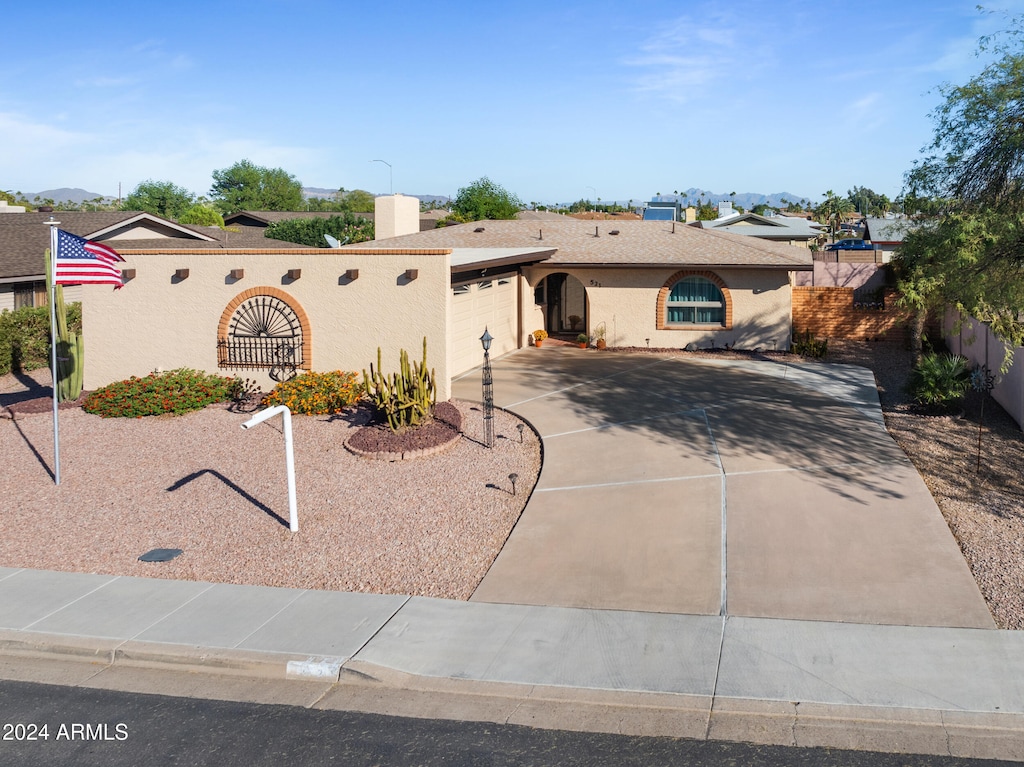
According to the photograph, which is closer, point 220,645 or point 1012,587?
point 220,645

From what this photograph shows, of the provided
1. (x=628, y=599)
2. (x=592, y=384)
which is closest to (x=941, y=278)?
(x=592, y=384)

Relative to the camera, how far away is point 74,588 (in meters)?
9.84

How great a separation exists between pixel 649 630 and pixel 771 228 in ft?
175

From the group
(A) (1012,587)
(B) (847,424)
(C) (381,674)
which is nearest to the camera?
(C) (381,674)

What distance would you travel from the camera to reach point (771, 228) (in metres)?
58.3

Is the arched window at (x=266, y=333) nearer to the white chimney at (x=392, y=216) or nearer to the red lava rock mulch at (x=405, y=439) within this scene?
the red lava rock mulch at (x=405, y=439)

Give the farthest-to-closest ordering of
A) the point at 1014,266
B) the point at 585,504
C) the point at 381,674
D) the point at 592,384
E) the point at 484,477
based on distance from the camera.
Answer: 1. the point at 592,384
2. the point at 1014,266
3. the point at 484,477
4. the point at 585,504
5. the point at 381,674

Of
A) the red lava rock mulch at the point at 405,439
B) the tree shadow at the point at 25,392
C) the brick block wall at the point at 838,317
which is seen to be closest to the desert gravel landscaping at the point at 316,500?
the red lava rock mulch at the point at 405,439

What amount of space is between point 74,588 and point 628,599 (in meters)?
5.92

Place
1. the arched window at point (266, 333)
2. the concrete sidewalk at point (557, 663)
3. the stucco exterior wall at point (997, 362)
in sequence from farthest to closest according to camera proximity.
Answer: the arched window at point (266, 333)
the stucco exterior wall at point (997, 362)
the concrete sidewalk at point (557, 663)

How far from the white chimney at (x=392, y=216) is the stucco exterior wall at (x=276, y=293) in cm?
1115

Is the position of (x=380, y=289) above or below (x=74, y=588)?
above

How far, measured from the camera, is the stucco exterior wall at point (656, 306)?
2481cm

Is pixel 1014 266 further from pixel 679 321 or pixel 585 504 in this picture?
pixel 679 321
